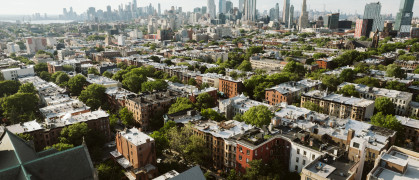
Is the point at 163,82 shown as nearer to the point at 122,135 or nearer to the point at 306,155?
the point at 122,135

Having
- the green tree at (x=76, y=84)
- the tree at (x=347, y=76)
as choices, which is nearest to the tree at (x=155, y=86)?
the green tree at (x=76, y=84)

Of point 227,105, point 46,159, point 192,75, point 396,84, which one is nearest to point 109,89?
point 192,75

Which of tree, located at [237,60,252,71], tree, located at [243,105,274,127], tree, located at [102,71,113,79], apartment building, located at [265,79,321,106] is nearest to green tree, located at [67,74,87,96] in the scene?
tree, located at [102,71,113,79]

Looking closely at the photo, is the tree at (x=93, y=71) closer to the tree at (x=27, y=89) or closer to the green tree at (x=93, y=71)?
the green tree at (x=93, y=71)

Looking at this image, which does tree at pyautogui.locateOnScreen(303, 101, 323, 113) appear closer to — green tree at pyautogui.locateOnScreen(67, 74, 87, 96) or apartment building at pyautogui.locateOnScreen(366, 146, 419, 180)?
apartment building at pyautogui.locateOnScreen(366, 146, 419, 180)

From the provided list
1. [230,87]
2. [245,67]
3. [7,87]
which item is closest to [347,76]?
[230,87]

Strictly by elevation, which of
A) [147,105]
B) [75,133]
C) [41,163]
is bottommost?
[75,133]

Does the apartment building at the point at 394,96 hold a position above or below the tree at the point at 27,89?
below

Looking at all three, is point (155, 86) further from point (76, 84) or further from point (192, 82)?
point (76, 84)
